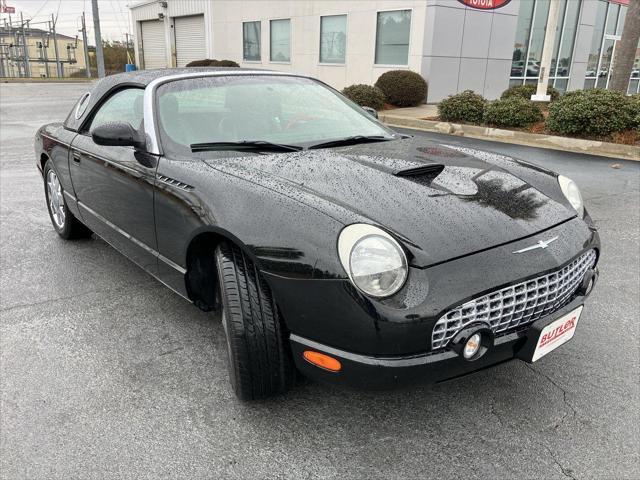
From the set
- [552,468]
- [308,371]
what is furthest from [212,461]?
[552,468]

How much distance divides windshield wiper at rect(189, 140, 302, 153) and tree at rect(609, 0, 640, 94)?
10.6 metres

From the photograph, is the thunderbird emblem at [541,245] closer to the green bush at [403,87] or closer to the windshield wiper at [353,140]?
the windshield wiper at [353,140]

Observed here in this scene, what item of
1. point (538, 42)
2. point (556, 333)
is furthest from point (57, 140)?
point (538, 42)

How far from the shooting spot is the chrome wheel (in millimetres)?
4594

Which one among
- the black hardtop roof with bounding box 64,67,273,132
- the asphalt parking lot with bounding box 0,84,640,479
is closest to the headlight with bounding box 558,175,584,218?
the asphalt parking lot with bounding box 0,84,640,479

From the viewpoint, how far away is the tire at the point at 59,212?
4.51m

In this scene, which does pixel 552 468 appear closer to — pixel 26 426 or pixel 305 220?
pixel 305 220

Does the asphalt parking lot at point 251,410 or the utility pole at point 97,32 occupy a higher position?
the utility pole at point 97,32

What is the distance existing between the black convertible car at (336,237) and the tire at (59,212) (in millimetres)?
1349

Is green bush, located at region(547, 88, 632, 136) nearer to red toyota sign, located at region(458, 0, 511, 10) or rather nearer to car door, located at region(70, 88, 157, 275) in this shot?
red toyota sign, located at region(458, 0, 511, 10)

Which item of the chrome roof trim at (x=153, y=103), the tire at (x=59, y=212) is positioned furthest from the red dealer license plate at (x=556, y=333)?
the tire at (x=59, y=212)

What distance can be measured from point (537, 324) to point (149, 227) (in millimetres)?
2010

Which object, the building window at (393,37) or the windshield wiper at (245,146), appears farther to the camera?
the building window at (393,37)

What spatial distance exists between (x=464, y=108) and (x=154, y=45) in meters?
25.5
